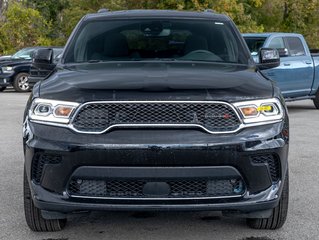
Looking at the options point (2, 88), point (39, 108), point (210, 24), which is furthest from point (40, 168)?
point (2, 88)

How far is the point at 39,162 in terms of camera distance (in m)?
4.23

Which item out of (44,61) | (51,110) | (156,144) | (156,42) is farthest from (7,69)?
(156,144)

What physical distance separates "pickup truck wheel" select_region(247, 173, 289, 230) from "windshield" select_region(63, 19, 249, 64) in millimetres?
1301

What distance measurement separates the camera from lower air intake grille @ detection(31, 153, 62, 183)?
Result: 4168mm

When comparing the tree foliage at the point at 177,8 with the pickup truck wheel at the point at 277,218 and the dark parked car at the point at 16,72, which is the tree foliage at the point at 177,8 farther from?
the pickup truck wheel at the point at 277,218

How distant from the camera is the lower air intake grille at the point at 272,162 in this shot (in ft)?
13.8

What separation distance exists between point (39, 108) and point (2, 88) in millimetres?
18440

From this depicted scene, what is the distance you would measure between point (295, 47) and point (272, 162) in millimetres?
9869

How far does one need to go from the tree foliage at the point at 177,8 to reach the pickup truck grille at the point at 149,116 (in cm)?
2370

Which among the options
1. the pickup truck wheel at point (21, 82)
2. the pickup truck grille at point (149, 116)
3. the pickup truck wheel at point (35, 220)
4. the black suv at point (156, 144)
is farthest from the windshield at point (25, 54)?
the pickup truck grille at point (149, 116)

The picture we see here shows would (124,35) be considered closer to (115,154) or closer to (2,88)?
(115,154)

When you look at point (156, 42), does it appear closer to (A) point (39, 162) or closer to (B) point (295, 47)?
(A) point (39, 162)

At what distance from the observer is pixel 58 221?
4.84 metres

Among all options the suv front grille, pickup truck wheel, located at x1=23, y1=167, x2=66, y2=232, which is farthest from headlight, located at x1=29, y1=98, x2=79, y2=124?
pickup truck wheel, located at x1=23, y1=167, x2=66, y2=232
